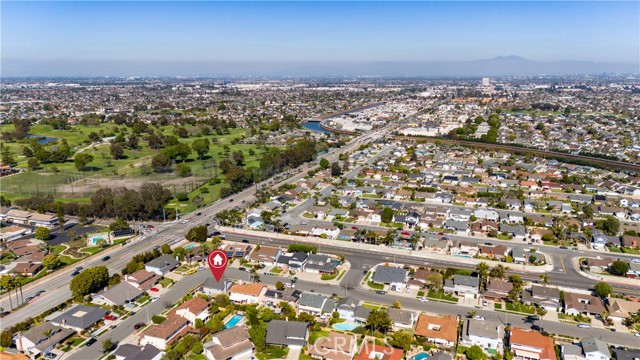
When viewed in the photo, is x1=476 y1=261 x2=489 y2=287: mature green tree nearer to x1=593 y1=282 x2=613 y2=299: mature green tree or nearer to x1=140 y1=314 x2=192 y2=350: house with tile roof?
x1=593 y1=282 x2=613 y2=299: mature green tree

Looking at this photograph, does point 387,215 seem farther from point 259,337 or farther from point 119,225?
point 119,225

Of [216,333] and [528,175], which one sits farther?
[528,175]

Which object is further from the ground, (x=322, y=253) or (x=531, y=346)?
(x=531, y=346)

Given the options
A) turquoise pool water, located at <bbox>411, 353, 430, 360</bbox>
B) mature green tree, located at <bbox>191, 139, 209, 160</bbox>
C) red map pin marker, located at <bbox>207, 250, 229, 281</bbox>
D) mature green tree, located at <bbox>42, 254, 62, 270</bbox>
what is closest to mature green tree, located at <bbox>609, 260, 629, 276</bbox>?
turquoise pool water, located at <bbox>411, 353, 430, 360</bbox>

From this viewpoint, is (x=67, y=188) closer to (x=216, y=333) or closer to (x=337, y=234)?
(x=337, y=234)

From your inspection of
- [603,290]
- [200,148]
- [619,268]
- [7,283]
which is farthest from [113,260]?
[200,148]

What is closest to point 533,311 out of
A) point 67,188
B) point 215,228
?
point 215,228
